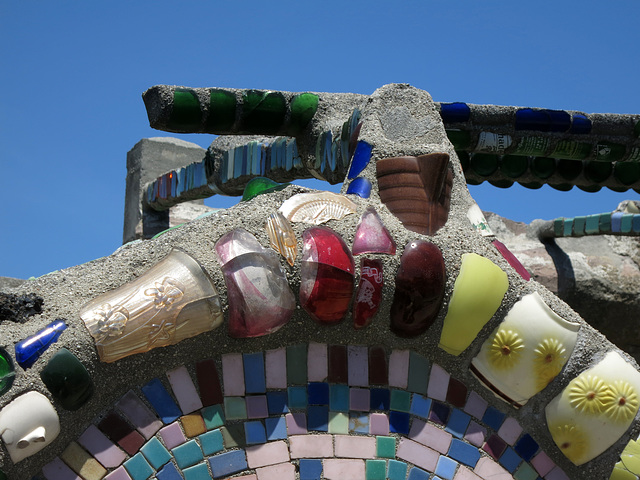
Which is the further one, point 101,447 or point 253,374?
point 253,374

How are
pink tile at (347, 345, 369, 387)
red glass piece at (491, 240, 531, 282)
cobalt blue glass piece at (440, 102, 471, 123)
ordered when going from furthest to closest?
1. cobalt blue glass piece at (440, 102, 471, 123)
2. red glass piece at (491, 240, 531, 282)
3. pink tile at (347, 345, 369, 387)

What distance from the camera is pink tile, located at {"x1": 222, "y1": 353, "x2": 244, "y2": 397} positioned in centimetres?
139

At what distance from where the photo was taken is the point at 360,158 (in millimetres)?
1713

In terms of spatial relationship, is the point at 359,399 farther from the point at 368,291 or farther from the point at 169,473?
the point at 169,473

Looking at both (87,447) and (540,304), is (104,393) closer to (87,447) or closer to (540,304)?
(87,447)

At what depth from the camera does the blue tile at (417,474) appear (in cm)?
143

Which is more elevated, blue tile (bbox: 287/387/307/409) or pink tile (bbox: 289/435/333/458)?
blue tile (bbox: 287/387/307/409)

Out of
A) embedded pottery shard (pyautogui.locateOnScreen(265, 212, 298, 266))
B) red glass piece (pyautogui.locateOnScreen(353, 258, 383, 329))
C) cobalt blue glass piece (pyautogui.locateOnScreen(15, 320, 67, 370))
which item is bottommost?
cobalt blue glass piece (pyautogui.locateOnScreen(15, 320, 67, 370))

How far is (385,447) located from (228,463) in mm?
292

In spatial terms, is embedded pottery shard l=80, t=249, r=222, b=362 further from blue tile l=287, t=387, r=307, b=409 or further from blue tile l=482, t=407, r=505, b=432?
blue tile l=482, t=407, r=505, b=432

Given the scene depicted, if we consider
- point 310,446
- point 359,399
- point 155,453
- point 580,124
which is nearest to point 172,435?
point 155,453

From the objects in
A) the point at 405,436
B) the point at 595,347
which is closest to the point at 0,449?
the point at 405,436

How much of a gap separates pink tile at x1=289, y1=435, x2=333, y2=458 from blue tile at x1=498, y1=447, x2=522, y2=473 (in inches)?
13.9

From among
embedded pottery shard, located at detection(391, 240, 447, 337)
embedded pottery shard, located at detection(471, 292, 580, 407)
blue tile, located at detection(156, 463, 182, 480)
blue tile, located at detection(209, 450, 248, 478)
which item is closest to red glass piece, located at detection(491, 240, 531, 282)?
embedded pottery shard, located at detection(471, 292, 580, 407)
